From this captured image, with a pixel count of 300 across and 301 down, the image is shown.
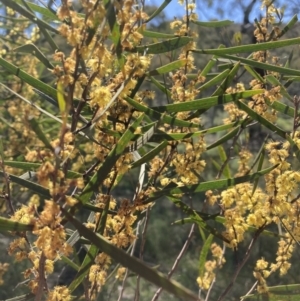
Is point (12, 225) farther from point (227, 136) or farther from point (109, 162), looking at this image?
point (227, 136)

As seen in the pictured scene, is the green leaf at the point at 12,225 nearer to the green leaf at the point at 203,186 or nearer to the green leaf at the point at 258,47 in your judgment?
the green leaf at the point at 203,186

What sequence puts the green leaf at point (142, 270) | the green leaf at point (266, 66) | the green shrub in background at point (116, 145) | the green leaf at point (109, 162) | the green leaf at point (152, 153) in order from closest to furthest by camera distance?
1. the green leaf at point (142, 270)
2. the green shrub in background at point (116, 145)
3. the green leaf at point (109, 162)
4. the green leaf at point (152, 153)
5. the green leaf at point (266, 66)

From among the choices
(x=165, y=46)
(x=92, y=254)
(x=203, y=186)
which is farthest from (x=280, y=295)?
(x=165, y=46)

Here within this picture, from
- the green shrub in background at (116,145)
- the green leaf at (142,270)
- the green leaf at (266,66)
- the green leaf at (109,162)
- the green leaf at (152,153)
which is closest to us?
the green leaf at (142,270)

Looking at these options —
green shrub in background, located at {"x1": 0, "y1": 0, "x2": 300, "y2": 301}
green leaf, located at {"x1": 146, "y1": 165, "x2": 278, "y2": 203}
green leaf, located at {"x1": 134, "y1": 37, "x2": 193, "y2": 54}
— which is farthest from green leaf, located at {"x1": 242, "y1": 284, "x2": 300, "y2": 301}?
green leaf, located at {"x1": 134, "y1": 37, "x2": 193, "y2": 54}

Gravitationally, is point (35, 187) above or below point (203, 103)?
below

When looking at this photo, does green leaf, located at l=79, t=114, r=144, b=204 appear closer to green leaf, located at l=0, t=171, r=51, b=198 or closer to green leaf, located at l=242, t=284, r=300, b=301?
green leaf, located at l=0, t=171, r=51, b=198

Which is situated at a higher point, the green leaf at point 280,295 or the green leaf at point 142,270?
the green leaf at point 142,270

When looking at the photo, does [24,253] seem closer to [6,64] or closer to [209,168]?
[6,64]

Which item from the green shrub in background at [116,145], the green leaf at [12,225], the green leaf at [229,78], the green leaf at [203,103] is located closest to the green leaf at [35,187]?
the green shrub in background at [116,145]
